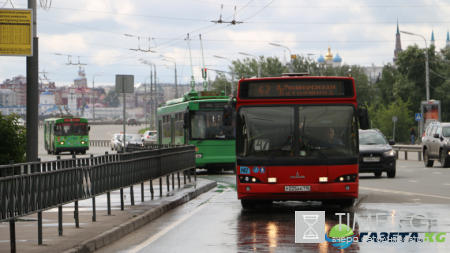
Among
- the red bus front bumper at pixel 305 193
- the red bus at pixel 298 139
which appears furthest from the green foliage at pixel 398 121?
the red bus front bumper at pixel 305 193

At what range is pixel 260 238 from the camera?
912cm

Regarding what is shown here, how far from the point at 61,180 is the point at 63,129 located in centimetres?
4380

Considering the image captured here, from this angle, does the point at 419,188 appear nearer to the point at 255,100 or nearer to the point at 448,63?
the point at 255,100

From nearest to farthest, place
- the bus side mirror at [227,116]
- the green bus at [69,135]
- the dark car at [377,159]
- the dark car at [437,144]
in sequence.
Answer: the bus side mirror at [227,116] < the dark car at [377,159] < the dark car at [437,144] < the green bus at [69,135]

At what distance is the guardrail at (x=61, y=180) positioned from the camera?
295 inches

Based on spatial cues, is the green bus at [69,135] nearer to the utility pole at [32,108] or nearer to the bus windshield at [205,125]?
the bus windshield at [205,125]

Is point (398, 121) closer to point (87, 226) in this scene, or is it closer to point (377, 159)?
point (377, 159)

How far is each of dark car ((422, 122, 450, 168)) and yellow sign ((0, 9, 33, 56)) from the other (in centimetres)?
1878

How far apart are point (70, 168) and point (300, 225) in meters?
3.22

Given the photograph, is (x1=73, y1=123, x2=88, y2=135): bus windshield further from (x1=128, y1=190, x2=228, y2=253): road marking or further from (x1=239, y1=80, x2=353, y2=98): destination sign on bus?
(x1=239, y1=80, x2=353, y2=98): destination sign on bus

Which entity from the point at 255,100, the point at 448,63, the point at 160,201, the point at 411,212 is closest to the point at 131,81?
the point at 160,201

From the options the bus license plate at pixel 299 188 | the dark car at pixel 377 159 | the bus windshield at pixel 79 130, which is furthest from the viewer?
the bus windshield at pixel 79 130

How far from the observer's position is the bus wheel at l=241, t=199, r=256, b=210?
12836mm

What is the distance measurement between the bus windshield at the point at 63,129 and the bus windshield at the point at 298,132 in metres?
41.2
